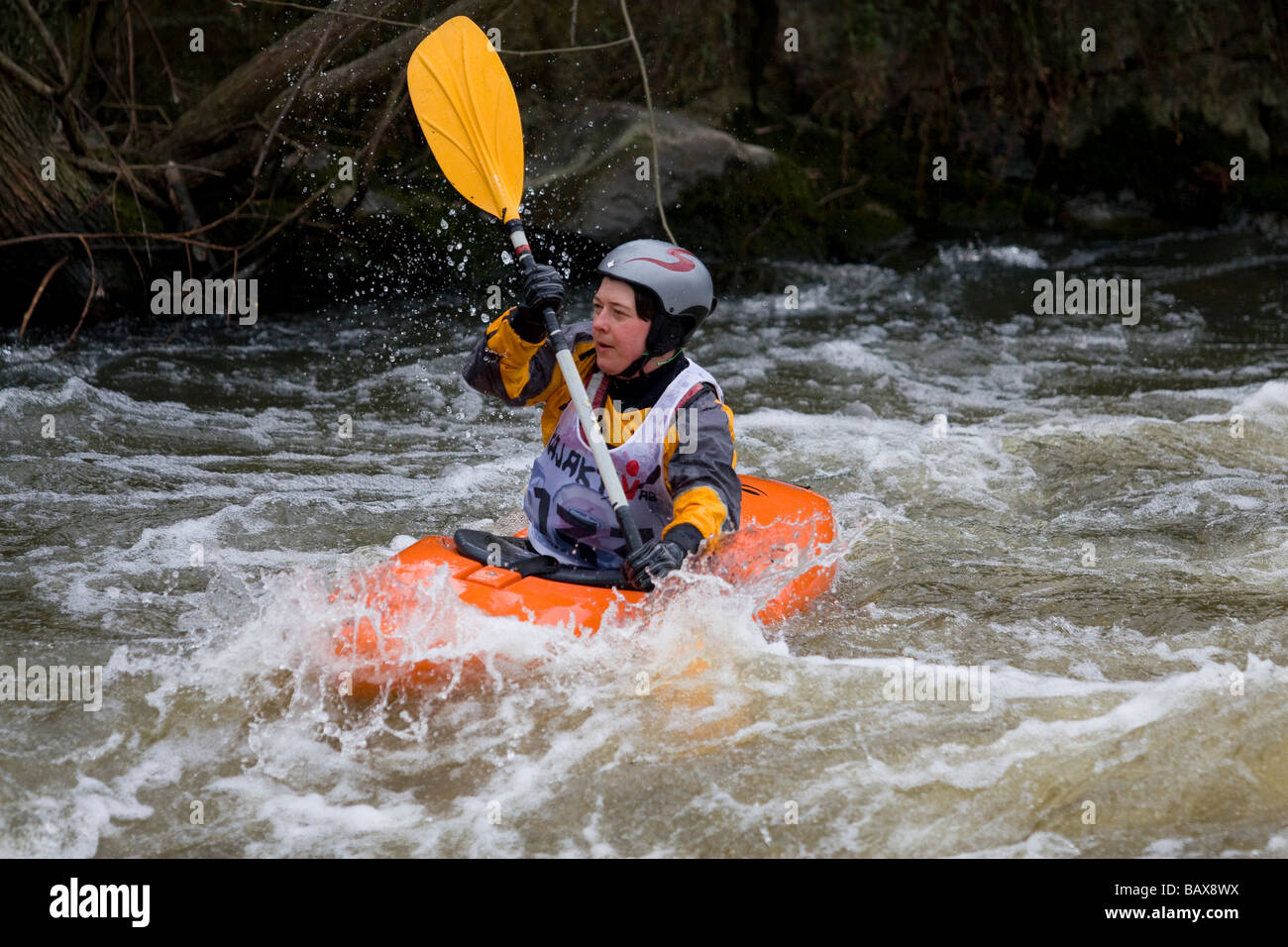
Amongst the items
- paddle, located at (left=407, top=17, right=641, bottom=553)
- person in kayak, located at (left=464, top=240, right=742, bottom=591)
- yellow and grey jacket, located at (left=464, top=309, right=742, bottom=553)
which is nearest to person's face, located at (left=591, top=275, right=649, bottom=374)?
person in kayak, located at (left=464, top=240, right=742, bottom=591)

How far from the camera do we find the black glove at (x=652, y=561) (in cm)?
322

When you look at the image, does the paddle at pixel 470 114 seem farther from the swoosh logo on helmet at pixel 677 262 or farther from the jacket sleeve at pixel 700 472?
the jacket sleeve at pixel 700 472

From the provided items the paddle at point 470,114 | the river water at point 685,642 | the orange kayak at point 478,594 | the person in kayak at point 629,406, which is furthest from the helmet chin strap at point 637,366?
the paddle at point 470,114

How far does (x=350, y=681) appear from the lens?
3.17 m

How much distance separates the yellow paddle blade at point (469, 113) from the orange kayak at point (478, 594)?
1.37 metres

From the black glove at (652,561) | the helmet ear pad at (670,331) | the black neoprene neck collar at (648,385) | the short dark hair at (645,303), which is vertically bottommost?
the black glove at (652,561)

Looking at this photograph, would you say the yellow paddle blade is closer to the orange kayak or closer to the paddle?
the paddle

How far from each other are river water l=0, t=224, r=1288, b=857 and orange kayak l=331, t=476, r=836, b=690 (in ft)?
0.20

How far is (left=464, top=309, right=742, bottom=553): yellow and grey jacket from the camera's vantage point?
11.1ft

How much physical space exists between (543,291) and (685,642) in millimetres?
1039

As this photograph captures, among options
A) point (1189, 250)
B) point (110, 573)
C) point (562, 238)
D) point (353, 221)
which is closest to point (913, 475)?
point (110, 573)

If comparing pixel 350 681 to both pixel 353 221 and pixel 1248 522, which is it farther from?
pixel 353 221

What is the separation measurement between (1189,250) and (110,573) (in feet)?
28.7

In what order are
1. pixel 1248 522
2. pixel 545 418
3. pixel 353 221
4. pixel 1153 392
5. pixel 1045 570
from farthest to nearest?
1. pixel 353 221
2. pixel 1153 392
3. pixel 1248 522
4. pixel 1045 570
5. pixel 545 418
